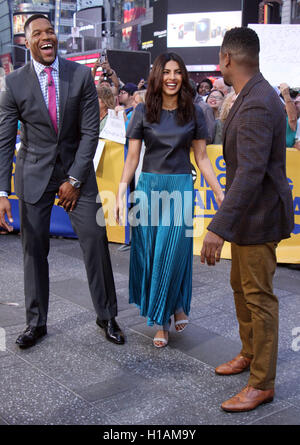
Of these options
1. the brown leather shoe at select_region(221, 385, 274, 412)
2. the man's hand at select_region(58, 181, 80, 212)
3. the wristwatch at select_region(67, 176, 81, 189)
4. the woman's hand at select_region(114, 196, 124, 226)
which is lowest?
the brown leather shoe at select_region(221, 385, 274, 412)

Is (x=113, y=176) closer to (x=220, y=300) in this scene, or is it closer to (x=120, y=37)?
(x=220, y=300)

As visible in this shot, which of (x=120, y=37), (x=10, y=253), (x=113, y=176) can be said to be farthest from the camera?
(x=120, y=37)

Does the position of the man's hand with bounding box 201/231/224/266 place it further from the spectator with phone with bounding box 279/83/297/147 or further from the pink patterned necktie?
the spectator with phone with bounding box 279/83/297/147

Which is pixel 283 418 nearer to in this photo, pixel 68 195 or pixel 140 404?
pixel 140 404

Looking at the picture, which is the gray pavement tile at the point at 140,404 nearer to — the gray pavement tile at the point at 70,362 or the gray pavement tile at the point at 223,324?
the gray pavement tile at the point at 70,362

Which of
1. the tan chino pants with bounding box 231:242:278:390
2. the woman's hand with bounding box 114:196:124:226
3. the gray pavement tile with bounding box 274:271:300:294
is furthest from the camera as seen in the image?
the gray pavement tile with bounding box 274:271:300:294

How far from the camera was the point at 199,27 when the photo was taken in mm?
26047

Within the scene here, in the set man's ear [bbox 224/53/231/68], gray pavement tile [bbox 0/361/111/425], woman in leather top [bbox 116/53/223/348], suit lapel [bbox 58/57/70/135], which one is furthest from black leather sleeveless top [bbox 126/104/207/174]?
gray pavement tile [bbox 0/361/111/425]

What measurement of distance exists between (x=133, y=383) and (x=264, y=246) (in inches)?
44.9

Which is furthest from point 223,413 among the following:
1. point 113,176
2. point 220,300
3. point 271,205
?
point 113,176

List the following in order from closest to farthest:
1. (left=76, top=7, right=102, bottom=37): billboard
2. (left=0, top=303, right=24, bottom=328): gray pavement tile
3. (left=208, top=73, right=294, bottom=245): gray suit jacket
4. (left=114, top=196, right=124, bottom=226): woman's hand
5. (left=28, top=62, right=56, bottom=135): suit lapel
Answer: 1. (left=208, top=73, right=294, bottom=245): gray suit jacket
2. (left=28, top=62, right=56, bottom=135): suit lapel
3. (left=114, top=196, right=124, bottom=226): woman's hand
4. (left=0, top=303, right=24, bottom=328): gray pavement tile
5. (left=76, top=7, right=102, bottom=37): billboard

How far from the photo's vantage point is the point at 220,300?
15.5 ft

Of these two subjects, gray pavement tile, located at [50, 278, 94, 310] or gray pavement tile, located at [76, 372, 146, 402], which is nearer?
gray pavement tile, located at [76, 372, 146, 402]

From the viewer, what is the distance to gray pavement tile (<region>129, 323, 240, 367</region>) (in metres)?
3.57
